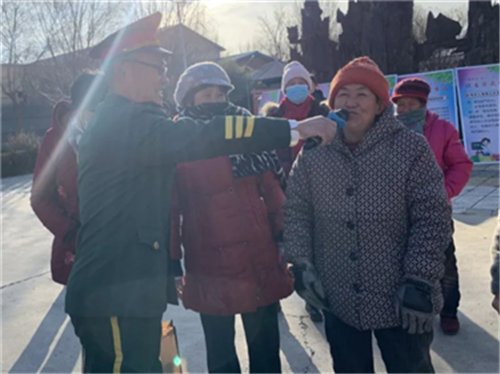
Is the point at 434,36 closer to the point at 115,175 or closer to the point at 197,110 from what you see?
the point at 197,110

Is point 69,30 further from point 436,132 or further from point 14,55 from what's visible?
point 436,132

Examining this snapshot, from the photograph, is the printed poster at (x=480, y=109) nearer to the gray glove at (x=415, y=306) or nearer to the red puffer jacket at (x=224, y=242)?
the red puffer jacket at (x=224, y=242)

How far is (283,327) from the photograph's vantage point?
397 cm

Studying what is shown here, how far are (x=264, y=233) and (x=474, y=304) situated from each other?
2.32 m

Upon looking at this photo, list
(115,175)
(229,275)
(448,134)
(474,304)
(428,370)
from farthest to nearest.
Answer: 1. (474,304)
2. (448,134)
3. (229,275)
4. (428,370)
5. (115,175)

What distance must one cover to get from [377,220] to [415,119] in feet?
5.19

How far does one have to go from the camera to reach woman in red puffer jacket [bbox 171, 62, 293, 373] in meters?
2.49

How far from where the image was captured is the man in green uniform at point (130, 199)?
1.89 m

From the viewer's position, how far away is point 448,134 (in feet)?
11.2

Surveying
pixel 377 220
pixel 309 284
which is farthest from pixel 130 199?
pixel 377 220

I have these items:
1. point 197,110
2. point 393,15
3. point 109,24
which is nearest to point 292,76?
point 197,110

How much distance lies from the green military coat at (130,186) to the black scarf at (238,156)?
0.54m

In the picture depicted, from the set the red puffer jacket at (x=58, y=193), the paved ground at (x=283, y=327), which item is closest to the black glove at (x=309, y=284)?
the paved ground at (x=283, y=327)

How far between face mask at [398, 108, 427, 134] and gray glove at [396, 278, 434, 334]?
1.66 metres
